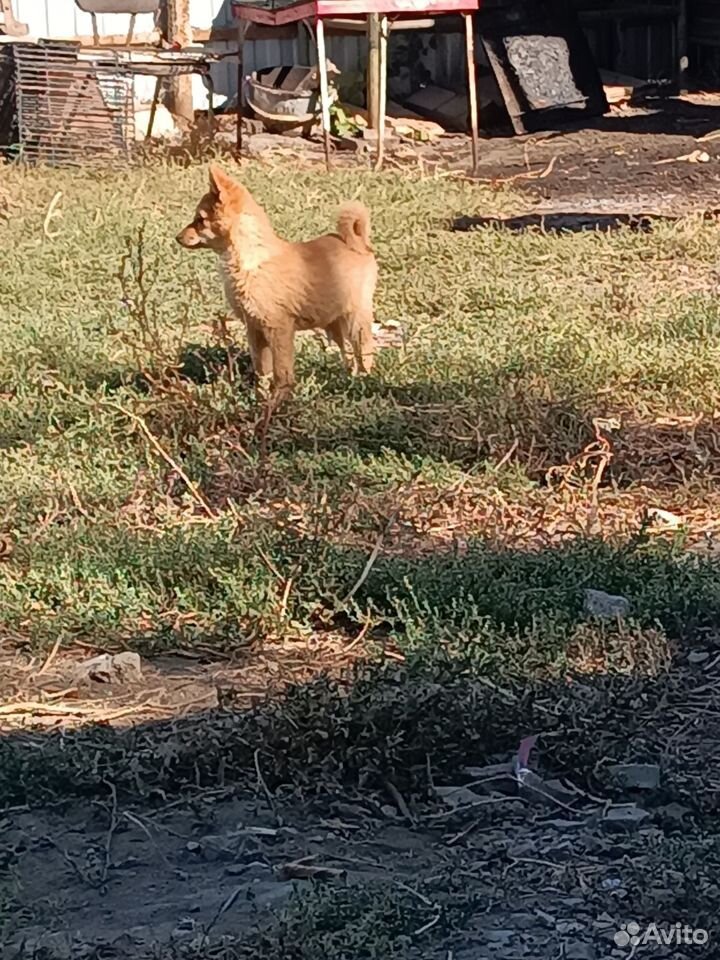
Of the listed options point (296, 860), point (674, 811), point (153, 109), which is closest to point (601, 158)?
point (153, 109)

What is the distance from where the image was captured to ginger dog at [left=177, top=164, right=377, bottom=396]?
6.64 m

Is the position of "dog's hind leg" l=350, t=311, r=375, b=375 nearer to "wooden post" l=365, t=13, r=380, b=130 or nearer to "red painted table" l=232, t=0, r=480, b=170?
"red painted table" l=232, t=0, r=480, b=170

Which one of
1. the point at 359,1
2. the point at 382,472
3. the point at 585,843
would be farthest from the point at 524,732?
the point at 359,1

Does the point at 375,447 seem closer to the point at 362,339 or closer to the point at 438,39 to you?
the point at 362,339

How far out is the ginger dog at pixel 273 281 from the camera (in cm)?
664

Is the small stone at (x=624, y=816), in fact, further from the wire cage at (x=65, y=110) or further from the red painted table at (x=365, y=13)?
the wire cage at (x=65, y=110)

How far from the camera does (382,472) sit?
5.65 metres

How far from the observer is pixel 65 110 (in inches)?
511

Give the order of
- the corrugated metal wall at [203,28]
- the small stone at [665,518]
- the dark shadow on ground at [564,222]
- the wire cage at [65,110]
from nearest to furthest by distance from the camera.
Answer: the small stone at [665,518] < the dark shadow on ground at [564,222] < the wire cage at [65,110] < the corrugated metal wall at [203,28]

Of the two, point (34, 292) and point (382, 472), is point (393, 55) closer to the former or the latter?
point (34, 292)

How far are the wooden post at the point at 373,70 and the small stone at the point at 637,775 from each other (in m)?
10.3

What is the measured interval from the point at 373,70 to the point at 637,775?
11.9 metres

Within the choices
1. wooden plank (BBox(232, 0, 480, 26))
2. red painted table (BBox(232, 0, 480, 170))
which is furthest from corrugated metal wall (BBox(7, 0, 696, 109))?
wooden plank (BBox(232, 0, 480, 26))

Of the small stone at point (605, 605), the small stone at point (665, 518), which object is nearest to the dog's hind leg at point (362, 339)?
the small stone at point (665, 518)
